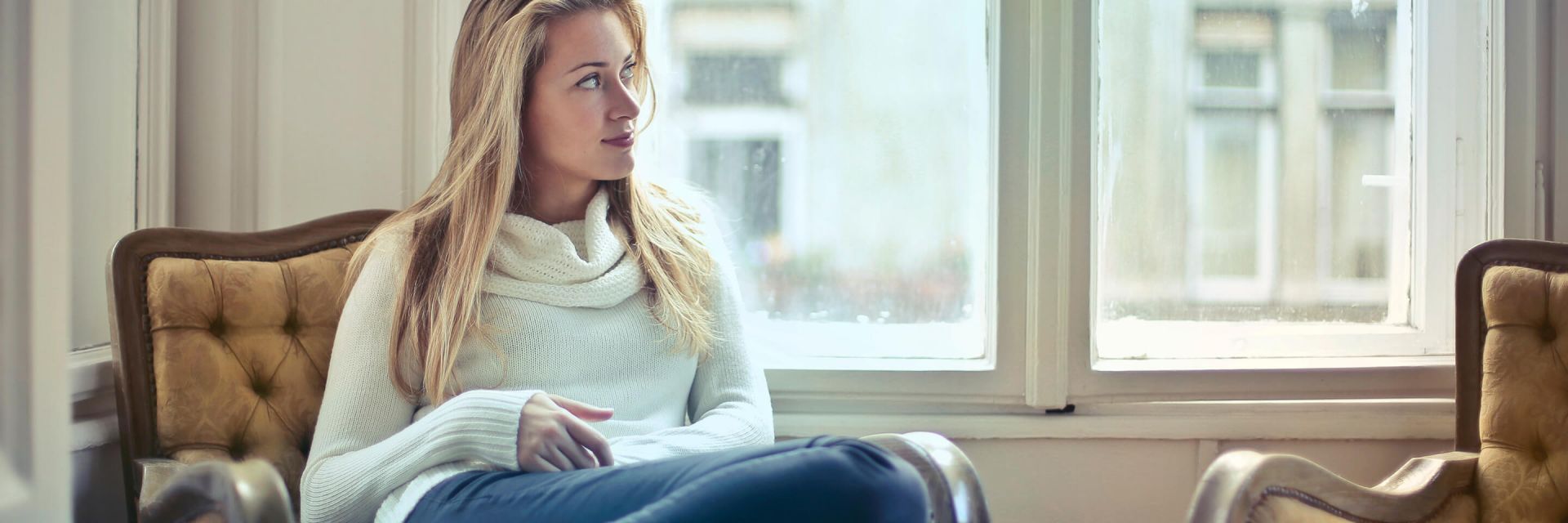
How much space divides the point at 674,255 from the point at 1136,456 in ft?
2.99

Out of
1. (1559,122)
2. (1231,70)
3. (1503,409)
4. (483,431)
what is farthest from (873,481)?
(1559,122)

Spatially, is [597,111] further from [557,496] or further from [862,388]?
[862,388]

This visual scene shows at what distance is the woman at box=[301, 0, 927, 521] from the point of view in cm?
118

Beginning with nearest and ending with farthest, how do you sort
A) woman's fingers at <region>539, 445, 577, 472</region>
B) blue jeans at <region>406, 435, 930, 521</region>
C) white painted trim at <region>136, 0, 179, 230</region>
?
1. blue jeans at <region>406, 435, 930, 521</region>
2. woman's fingers at <region>539, 445, 577, 472</region>
3. white painted trim at <region>136, 0, 179, 230</region>

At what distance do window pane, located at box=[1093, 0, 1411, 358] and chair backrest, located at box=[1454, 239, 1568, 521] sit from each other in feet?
1.26

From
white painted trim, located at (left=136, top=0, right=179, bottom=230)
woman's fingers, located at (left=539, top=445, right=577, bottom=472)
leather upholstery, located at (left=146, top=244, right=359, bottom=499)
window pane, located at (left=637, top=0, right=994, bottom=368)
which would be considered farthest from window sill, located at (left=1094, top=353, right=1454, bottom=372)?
white painted trim, located at (left=136, top=0, right=179, bottom=230)

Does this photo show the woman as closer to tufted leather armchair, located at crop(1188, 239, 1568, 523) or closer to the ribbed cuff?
the ribbed cuff

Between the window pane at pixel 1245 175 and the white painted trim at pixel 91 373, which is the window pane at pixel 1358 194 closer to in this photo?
the window pane at pixel 1245 175

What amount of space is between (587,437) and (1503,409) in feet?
4.10

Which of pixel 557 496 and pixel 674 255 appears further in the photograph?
pixel 674 255

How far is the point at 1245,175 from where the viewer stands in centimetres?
183

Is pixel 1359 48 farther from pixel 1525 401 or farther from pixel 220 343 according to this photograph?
pixel 220 343

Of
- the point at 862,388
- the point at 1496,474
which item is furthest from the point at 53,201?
the point at 1496,474

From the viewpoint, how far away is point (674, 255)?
57.7 inches
